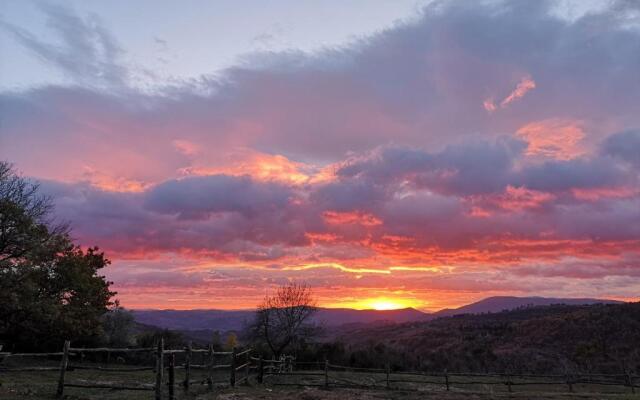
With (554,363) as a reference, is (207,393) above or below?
above

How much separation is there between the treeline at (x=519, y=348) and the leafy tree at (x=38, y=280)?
949 inches

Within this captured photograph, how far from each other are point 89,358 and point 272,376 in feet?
63.4

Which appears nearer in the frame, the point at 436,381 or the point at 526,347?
the point at 436,381

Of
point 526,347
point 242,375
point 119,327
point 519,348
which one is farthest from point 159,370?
point 526,347

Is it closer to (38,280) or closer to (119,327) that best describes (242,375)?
(38,280)

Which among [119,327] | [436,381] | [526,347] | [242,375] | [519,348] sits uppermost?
[119,327]

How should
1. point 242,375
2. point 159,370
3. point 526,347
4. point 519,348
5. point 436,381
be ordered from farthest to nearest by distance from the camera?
point 526,347
point 519,348
point 436,381
point 242,375
point 159,370

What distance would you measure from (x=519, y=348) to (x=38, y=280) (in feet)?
227

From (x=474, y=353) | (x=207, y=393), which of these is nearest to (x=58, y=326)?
(x=207, y=393)

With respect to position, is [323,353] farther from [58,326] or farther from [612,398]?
[612,398]

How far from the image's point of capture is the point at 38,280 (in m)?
35.3

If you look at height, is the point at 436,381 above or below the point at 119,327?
below

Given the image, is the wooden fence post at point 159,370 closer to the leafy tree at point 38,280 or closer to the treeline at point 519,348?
the leafy tree at point 38,280

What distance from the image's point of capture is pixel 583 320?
8662 centimetres
